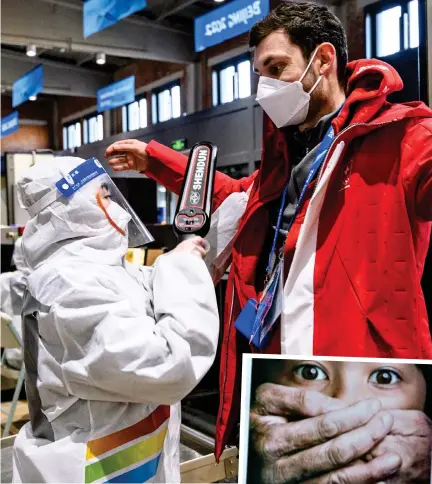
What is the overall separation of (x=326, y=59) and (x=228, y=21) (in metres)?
3.86

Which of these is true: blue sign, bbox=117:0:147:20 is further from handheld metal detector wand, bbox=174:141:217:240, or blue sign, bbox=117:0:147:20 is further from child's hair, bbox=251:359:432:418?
child's hair, bbox=251:359:432:418

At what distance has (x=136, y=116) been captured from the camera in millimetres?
6266

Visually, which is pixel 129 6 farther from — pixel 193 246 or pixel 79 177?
pixel 193 246

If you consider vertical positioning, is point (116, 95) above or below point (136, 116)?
above

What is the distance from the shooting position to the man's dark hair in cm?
122

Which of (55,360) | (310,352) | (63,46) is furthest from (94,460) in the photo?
(63,46)

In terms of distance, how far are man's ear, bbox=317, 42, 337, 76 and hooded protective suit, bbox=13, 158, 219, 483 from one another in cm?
53

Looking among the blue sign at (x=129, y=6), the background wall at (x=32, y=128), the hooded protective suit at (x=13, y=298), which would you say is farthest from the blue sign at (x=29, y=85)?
the hooded protective suit at (x=13, y=298)

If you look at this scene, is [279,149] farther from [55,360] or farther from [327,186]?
[55,360]

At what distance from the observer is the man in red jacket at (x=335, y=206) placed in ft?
3.43

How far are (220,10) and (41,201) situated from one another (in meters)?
4.23

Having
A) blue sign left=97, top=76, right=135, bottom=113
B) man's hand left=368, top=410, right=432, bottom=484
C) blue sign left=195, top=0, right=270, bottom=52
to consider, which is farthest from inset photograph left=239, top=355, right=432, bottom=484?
blue sign left=97, top=76, right=135, bottom=113

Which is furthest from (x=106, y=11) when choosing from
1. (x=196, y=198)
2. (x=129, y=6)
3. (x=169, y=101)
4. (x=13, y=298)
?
(x=196, y=198)

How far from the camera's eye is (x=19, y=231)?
12.6 ft
